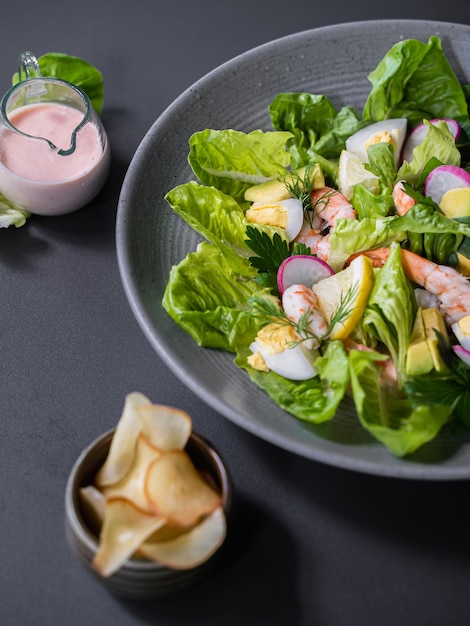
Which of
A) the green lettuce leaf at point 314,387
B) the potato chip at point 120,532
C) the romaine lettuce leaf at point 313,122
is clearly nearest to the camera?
the potato chip at point 120,532

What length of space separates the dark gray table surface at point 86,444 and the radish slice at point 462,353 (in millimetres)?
371

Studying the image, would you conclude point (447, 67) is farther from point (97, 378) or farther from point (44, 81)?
point (97, 378)

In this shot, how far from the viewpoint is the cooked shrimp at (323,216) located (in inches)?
108

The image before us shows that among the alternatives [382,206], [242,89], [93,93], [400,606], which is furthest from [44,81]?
[400,606]

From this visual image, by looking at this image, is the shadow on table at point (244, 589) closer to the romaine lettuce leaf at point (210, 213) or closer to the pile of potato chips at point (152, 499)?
the pile of potato chips at point (152, 499)

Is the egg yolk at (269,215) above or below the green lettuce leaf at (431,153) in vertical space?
below

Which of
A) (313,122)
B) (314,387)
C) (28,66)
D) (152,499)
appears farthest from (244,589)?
(28,66)

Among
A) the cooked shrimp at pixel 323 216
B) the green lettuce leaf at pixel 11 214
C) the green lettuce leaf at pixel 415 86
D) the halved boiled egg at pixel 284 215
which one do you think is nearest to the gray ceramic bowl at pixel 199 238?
the green lettuce leaf at pixel 415 86

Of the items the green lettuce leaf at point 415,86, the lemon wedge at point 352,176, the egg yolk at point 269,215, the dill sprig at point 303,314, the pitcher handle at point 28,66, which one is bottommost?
the dill sprig at point 303,314

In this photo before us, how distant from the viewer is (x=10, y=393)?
104 inches

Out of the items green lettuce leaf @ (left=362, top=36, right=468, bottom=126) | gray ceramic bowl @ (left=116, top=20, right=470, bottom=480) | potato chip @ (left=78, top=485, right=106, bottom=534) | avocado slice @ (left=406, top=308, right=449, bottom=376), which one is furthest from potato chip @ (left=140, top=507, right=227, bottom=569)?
green lettuce leaf @ (left=362, top=36, right=468, bottom=126)

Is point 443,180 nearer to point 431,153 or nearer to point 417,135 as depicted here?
point 431,153

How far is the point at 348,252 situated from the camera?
2.66m

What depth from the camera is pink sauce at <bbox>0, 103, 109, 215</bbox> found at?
2891mm
